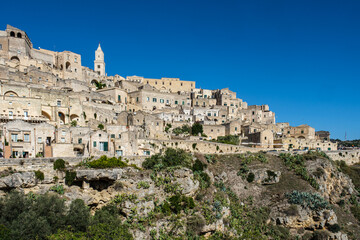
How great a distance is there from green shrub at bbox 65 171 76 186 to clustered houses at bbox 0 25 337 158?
181 inches

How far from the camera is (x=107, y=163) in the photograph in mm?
29141

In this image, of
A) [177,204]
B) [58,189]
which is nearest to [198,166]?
[177,204]

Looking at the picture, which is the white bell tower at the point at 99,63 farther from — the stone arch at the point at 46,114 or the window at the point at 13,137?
the window at the point at 13,137

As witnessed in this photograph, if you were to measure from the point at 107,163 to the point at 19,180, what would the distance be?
7887 mm

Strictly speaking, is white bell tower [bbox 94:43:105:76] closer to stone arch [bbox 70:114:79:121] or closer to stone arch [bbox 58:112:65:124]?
stone arch [bbox 70:114:79:121]

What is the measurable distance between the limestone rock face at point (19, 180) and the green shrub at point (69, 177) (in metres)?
2.73

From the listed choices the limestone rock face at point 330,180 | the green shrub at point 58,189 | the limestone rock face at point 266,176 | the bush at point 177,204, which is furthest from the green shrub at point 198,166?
the limestone rock face at point 330,180

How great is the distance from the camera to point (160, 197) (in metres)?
29.5

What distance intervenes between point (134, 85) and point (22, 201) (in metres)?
51.3

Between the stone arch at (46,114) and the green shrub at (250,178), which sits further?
the green shrub at (250,178)

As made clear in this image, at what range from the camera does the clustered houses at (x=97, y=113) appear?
3228cm

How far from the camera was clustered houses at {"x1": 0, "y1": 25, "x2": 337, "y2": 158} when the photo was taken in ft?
106

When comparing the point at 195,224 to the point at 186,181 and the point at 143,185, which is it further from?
the point at 143,185

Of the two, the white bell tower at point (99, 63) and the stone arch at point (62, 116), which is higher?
the white bell tower at point (99, 63)
